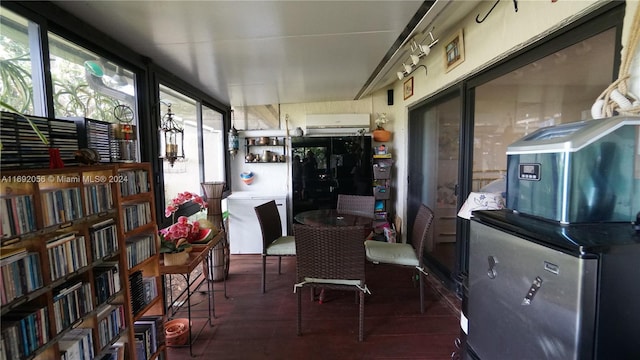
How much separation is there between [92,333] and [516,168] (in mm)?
2015

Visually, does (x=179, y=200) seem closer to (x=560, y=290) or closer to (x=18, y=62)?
(x=18, y=62)

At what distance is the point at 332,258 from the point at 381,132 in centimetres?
254

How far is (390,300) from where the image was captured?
2551 millimetres

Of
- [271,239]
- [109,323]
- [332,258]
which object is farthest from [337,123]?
[109,323]

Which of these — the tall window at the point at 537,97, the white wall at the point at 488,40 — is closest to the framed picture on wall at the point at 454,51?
the white wall at the point at 488,40

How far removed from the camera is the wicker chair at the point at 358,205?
121 inches

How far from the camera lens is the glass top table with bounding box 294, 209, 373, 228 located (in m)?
2.58

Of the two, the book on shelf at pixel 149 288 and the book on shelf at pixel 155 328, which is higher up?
the book on shelf at pixel 149 288

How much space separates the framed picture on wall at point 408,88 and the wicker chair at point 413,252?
5.49ft

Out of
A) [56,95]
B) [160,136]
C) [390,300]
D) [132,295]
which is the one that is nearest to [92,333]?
[132,295]

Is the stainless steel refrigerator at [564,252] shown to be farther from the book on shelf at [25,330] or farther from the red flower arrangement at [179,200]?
the red flower arrangement at [179,200]

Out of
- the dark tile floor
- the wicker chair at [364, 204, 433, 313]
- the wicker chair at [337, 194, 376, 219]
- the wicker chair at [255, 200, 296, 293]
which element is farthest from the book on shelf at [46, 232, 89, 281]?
the wicker chair at [337, 194, 376, 219]

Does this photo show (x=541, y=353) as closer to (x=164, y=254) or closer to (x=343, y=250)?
(x=343, y=250)

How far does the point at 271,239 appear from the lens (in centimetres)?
283
